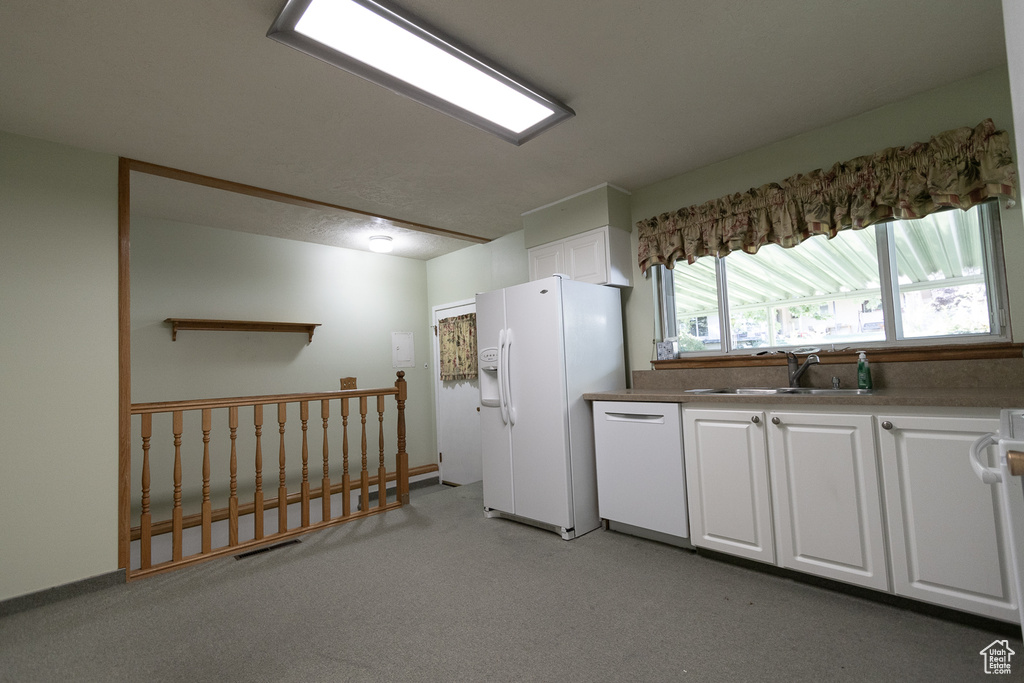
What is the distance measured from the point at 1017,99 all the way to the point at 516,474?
9.93ft

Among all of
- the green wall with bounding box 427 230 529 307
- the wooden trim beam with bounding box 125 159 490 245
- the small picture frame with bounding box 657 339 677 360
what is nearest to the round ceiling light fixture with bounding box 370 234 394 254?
the wooden trim beam with bounding box 125 159 490 245

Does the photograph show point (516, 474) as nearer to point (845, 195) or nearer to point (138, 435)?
point (845, 195)

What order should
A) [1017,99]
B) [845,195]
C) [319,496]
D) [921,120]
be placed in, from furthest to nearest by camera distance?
1. [319,496]
2. [845,195]
3. [921,120]
4. [1017,99]

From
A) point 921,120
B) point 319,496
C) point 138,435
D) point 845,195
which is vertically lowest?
point 319,496

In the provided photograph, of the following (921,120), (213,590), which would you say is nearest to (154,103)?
(213,590)

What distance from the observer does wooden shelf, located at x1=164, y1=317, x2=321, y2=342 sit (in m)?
3.92

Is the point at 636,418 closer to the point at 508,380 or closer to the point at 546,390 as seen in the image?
the point at 546,390

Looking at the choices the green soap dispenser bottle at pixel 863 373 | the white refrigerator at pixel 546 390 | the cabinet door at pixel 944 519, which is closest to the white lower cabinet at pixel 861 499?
the cabinet door at pixel 944 519

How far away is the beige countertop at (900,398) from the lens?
1.82 metres

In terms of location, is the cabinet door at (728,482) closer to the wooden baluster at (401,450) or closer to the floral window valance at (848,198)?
the floral window valance at (848,198)

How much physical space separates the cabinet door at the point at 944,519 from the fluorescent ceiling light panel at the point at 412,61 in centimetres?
215

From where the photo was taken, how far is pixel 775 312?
121 inches

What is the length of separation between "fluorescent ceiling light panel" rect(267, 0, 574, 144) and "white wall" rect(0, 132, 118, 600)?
1.78 m

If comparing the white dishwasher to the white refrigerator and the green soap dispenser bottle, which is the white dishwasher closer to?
the white refrigerator
